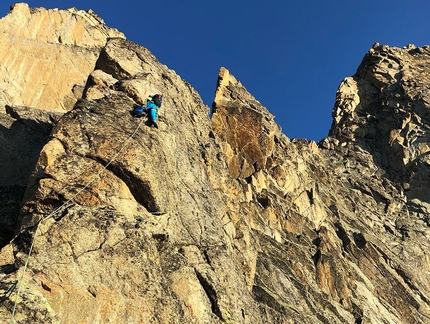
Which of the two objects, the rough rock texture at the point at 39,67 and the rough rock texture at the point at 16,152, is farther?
the rough rock texture at the point at 39,67

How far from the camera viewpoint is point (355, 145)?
74.8m

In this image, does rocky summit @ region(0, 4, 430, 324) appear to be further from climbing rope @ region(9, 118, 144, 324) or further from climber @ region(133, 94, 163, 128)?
climber @ region(133, 94, 163, 128)

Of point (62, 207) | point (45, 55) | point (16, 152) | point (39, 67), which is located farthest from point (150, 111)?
point (45, 55)

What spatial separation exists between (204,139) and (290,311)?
1145cm

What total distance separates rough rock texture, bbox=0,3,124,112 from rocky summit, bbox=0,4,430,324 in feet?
0.52

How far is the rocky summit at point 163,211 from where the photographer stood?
32.7ft

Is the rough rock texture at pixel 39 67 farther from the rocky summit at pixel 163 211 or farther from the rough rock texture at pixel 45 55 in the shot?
the rocky summit at pixel 163 211

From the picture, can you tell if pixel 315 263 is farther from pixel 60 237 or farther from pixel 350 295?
pixel 60 237

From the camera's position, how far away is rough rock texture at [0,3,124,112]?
3534 cm

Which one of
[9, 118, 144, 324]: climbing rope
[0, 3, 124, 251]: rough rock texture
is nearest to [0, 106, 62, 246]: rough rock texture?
[0, 3, 124, 251]: rough rock texture

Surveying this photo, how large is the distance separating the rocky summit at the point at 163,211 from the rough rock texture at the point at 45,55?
157 millimetres

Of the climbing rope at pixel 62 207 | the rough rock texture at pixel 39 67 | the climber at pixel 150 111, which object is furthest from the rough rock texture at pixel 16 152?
the climber at pixel 150 111

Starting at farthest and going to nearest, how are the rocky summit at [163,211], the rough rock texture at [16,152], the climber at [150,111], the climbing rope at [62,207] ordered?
1. the climber at [150,111]
2. the rough rock texture at [16,152]
3. the rocky summit at [163,211]
4. the climbing rope at [62,207]

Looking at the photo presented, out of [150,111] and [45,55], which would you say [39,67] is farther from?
[150,111]
